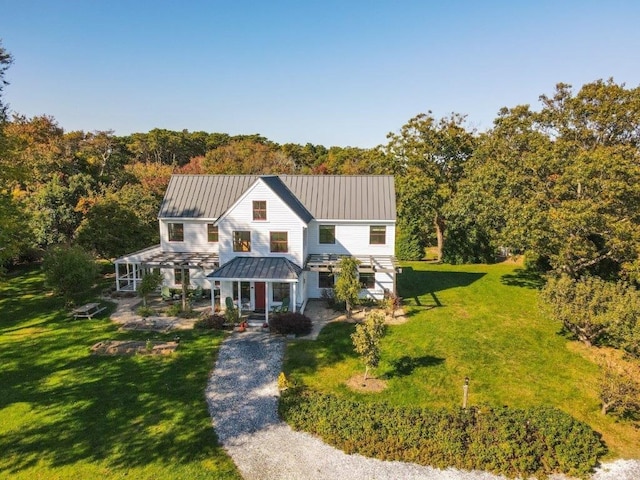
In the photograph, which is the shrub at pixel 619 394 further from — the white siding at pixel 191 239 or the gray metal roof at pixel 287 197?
the white siding at pixel 191 239

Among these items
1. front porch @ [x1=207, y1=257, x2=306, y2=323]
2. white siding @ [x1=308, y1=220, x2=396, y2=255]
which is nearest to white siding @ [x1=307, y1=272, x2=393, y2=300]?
white siding @ [x1=308, y1=220, x2=396, y2=255]

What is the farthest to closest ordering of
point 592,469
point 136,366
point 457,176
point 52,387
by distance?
point 457,176, point 136,366, point 52,387, point 592,469

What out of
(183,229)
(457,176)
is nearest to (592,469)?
(183,229)

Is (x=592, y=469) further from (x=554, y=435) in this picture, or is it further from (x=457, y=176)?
(x=457, y=176)

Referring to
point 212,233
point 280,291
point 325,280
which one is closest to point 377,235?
point 325,280

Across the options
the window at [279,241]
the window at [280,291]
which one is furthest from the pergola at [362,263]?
the window at [280,291]

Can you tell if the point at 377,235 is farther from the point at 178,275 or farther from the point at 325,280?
the point at 178,275
